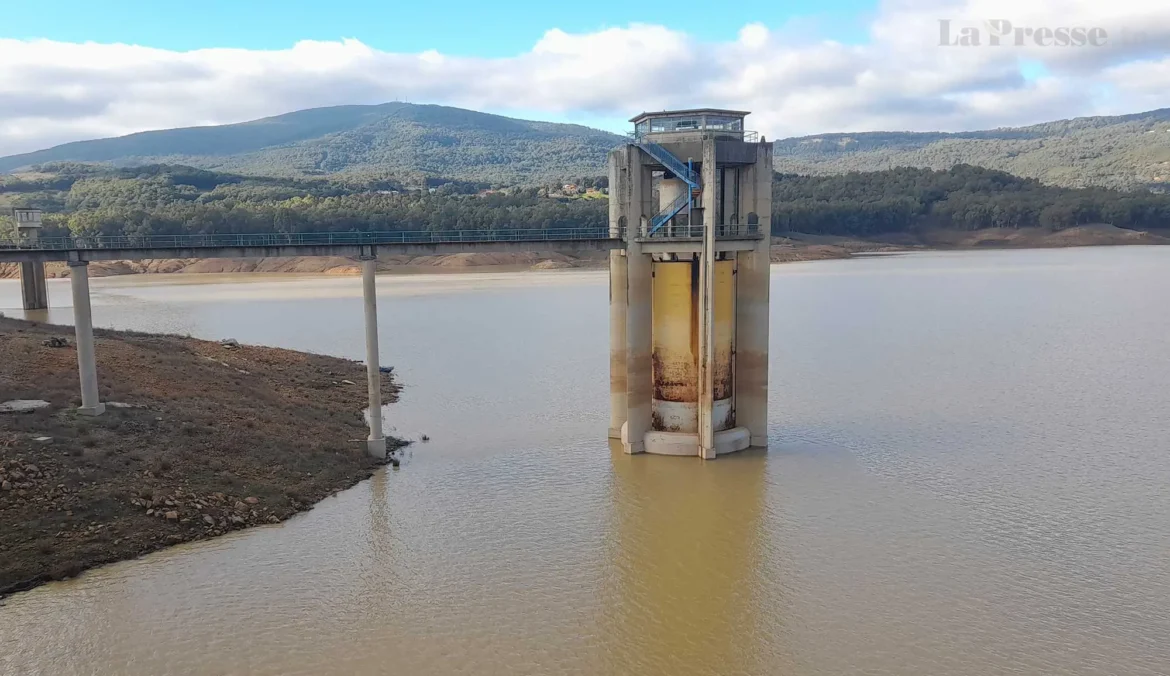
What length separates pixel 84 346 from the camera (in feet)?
74.1

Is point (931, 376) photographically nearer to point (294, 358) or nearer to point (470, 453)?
point (470, 453)

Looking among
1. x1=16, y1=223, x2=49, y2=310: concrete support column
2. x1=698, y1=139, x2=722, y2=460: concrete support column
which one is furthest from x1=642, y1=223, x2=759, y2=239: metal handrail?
x1=16, y1=223, x2=49, y2=310: concrete support column

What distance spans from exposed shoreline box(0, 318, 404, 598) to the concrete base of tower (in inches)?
305

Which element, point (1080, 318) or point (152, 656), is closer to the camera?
point (152, 656)

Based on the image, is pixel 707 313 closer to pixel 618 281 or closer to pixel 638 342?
pixel 638 342

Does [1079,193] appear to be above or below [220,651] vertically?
above

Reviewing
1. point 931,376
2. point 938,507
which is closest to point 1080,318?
point 931,376

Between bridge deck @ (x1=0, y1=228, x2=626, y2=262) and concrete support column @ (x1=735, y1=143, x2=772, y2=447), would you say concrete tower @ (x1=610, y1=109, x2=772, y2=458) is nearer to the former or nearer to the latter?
concrete support column @ (x1=735, y1=143, x2=772, y2=447)

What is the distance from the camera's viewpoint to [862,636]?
15.2m

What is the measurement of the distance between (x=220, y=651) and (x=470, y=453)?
1189 centimetres

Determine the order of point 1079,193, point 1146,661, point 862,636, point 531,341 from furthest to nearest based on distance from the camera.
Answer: point 1079,193 → point 531,341 → point 862,636 → point 1146,661

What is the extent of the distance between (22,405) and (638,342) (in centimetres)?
1631

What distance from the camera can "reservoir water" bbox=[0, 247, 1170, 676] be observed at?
14.8 m

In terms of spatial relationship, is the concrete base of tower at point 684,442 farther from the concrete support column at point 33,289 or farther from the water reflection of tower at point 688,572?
the concrete support column at point 33,289
